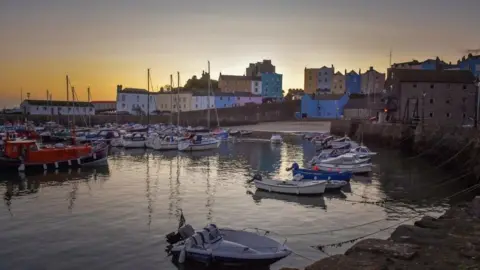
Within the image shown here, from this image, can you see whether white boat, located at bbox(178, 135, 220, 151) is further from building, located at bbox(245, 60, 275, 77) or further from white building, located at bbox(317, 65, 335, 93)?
building, located at bbox(245, 60, 275, 77)

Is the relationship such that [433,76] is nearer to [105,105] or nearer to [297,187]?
[297,187]

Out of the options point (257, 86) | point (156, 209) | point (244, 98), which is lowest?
point (156, 209)

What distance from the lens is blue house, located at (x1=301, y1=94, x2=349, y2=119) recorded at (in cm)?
Result: 10856

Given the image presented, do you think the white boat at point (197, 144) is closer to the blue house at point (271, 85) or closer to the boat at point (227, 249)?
the boat at point (227, 249)

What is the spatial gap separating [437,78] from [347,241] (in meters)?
54.7

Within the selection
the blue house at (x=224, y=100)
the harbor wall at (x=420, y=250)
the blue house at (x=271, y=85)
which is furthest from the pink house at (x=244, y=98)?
the harbor wall at (x=420, y=250)

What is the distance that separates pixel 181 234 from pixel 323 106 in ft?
322

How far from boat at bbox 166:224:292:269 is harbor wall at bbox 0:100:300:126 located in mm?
90488

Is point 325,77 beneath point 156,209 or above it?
above

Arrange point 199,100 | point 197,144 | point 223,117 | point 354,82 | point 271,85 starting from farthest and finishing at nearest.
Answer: point 271,85 < point 354,82 < point 199,100 < point 223,117 < point 197,144

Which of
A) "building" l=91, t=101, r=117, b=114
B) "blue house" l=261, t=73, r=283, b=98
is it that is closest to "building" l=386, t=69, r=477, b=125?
"blue house" l=261, t=73, r=283, b=98

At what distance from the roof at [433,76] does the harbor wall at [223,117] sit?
165ft

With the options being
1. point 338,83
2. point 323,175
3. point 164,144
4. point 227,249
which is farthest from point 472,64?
point 227,249

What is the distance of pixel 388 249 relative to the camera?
12.4 m
